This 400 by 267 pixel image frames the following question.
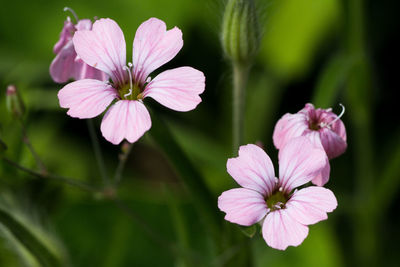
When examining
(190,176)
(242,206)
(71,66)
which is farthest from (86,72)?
(242,206)

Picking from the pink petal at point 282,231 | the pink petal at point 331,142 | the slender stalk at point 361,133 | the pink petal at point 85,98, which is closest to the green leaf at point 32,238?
the pink petal at point 85,98

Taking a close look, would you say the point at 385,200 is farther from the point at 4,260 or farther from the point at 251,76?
the point at 4,260

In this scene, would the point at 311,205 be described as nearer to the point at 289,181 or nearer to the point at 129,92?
the point at 289,181

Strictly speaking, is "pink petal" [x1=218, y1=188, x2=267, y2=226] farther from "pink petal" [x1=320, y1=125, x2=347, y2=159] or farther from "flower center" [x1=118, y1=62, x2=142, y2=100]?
"flower center" [x1=118, y1=62, x2=142, y2=100]

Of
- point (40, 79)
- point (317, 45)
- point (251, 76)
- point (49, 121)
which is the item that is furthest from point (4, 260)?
point (317, 45)

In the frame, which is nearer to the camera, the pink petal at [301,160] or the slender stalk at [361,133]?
the pink petal at [301,160]

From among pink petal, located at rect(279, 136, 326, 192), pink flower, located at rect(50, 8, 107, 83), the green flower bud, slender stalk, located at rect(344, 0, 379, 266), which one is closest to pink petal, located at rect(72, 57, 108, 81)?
pink flower, located at rect(50, 8, 107, 83)

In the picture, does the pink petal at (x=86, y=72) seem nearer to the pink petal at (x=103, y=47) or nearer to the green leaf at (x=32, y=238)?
the pink petal at (x=103, y=47)
